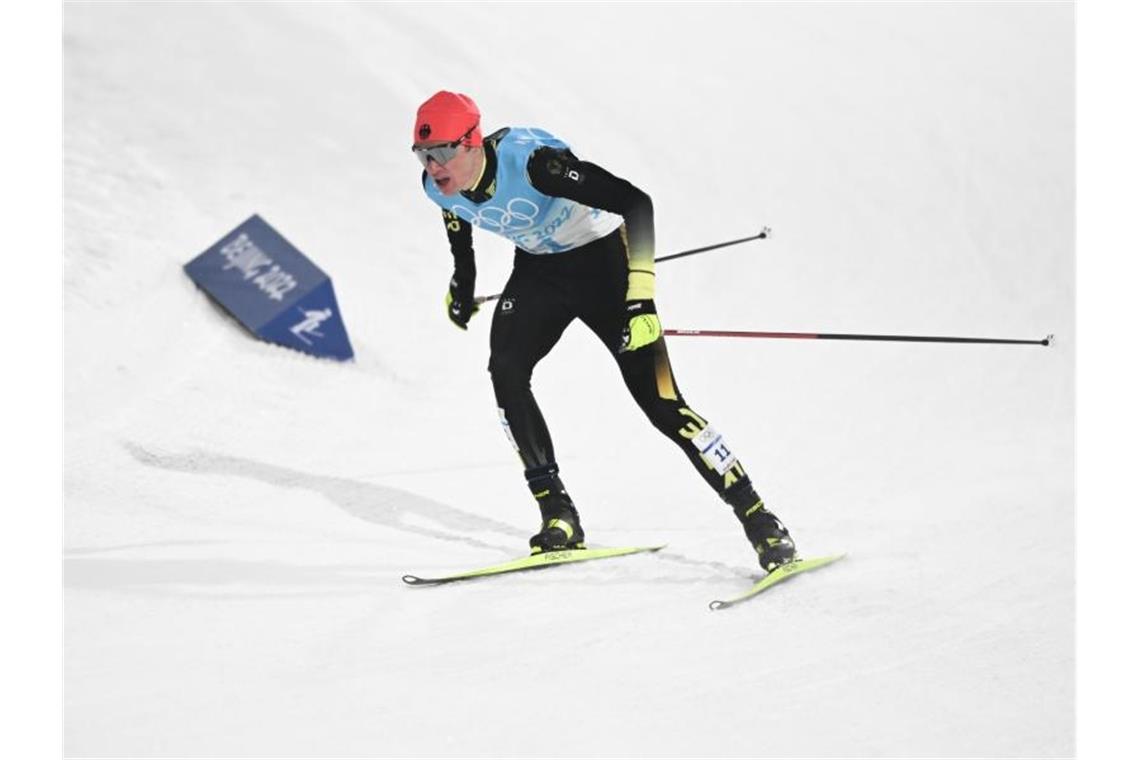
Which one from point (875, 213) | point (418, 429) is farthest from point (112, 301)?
point (875, 213)

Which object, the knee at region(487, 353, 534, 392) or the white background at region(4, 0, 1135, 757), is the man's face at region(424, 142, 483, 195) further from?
the white background at region(4, 0, 1135, 757)

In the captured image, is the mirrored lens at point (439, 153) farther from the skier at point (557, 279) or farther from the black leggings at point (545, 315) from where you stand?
the black leggings at point (545, 315)

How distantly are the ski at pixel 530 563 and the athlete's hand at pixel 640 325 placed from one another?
0.79m

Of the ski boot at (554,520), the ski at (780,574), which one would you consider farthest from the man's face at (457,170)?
the ski at (780,574)

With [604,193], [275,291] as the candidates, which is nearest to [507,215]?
[604,193]

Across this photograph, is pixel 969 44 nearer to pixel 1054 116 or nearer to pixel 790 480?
pixel 1054 116

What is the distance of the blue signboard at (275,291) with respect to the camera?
22.0 feet

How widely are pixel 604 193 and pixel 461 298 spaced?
0.86 m

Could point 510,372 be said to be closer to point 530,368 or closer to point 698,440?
point 530,368

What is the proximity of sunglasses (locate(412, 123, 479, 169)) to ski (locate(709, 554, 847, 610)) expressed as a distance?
154 cm

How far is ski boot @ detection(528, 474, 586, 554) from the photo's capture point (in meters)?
4.34

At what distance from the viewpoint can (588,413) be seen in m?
6.73

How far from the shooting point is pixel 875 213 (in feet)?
32.4

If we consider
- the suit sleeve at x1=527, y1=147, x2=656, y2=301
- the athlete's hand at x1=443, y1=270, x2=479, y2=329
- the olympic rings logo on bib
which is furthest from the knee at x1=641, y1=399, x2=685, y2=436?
the athlete's hand at x1=443, y1=270, x2=479, y2=329
